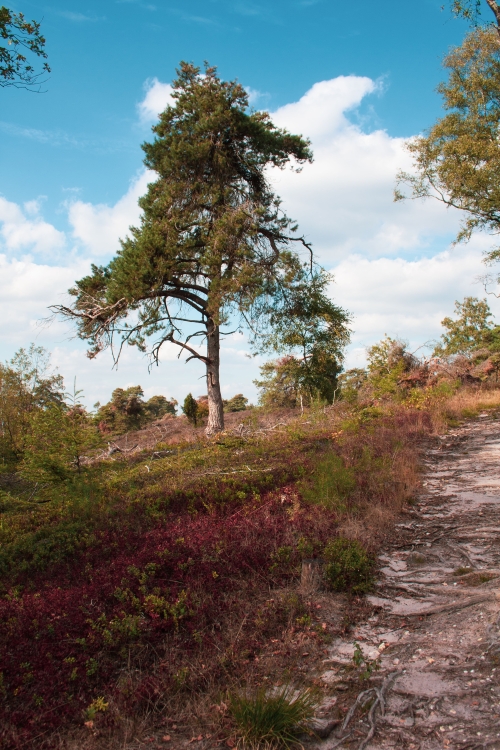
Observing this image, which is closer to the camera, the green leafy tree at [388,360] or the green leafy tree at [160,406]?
the green leafy tree at [388,360]

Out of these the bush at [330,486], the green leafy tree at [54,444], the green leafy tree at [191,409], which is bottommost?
the bush at [330,486]

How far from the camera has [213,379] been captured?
60.8 ft

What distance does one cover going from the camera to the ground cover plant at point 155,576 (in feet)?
12.1

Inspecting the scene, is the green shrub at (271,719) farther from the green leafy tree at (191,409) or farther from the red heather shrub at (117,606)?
the green leafy tree at (191,409)

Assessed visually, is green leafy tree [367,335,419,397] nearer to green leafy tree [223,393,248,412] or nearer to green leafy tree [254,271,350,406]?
green leafy tree [254,271,350,406]

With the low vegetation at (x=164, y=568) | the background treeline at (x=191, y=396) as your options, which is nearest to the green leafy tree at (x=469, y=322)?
the background treeline at (x=191, y=396)

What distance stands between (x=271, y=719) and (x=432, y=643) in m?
1.64

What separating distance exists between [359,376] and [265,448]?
12.1 meters

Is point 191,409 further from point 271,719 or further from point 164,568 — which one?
point 271,719

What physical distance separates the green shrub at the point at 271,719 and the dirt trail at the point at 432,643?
0.19 meters

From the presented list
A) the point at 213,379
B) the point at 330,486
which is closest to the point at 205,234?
the point at 213,379

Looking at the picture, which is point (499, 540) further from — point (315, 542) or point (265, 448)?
point (265, 448)

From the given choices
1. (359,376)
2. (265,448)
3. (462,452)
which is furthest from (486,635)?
(359,376)

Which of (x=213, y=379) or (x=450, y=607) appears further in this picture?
(x=213, y=379)
